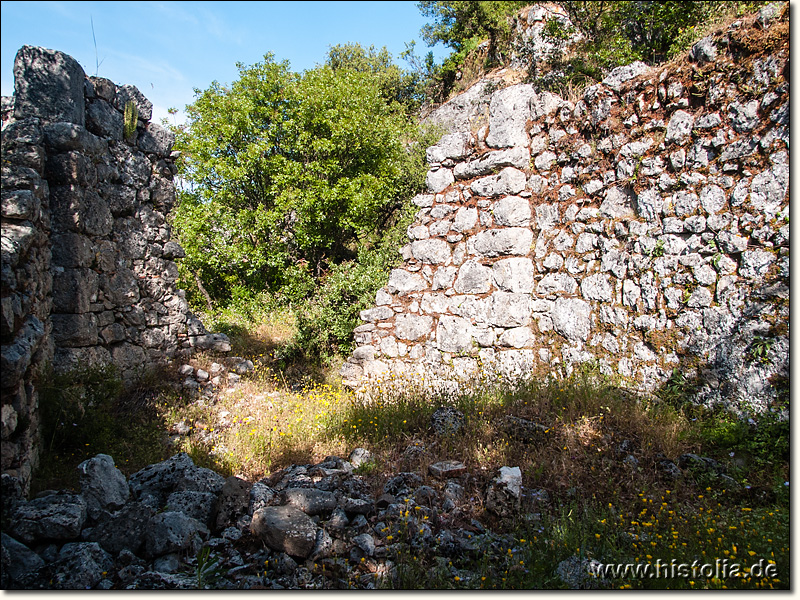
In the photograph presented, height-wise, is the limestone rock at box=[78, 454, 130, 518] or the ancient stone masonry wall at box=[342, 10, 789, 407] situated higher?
the ancient stone masonry wall at box=[342, 10, 789, 407]

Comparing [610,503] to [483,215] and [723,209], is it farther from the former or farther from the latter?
[483,215]

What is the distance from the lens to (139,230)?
6.15 m

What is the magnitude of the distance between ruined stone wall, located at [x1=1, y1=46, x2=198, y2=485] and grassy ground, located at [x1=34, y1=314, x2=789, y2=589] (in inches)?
21.3

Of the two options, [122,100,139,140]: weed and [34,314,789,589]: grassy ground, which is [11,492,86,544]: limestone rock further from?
[122,100,139,140]: weed

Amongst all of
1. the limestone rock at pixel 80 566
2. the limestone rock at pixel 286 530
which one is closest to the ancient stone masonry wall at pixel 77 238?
the limestone rock at pixel 80 566

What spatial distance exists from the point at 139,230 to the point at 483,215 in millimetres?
4233

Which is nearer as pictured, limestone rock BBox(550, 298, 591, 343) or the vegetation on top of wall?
limestone rock BBox(550, 298, 591, 343)

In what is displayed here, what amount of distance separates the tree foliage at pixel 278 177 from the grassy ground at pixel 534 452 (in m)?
6.67

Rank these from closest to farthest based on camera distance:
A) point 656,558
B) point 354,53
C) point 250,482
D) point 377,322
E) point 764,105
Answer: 1. point 656,558
2. point 250,482
3. point 764,105
4. point 377,322
5. point 354,53

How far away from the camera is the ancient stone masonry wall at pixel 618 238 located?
423cm

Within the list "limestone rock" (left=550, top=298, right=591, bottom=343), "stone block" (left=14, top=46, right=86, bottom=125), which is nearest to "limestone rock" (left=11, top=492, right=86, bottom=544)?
"stone block" (left=14, top=46, right=86, bottom=125)

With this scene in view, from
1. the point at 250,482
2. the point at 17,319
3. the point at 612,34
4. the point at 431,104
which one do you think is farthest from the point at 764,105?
the point at 431,104

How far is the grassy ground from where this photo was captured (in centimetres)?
279

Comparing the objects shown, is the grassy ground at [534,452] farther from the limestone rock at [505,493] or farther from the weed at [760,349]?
the weed at [760,349]
